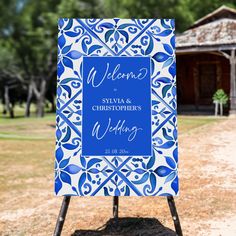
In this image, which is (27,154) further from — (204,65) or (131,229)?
(204,65)

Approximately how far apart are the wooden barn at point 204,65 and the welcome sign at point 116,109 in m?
15.5

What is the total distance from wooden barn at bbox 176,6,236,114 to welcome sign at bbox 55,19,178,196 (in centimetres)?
1553

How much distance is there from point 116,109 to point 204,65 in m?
18.8

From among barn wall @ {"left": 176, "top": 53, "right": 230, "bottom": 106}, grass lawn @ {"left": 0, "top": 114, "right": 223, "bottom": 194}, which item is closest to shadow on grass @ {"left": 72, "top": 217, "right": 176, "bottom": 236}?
grass lawn @ {"left": 0, "top": 114, "right": 223, "bottom": 194}

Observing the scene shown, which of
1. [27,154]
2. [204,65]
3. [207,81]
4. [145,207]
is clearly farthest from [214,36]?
[145,207]

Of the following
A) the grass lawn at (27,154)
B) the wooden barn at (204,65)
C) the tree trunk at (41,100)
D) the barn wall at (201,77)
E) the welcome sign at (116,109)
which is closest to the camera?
the welcome sign at (116,109)

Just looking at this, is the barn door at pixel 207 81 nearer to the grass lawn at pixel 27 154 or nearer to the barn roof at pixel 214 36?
the barn roof at pixel 214 36

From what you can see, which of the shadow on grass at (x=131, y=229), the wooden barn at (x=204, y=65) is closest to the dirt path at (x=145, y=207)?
the shadow on grass at (x=131, y=229)

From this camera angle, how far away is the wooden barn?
1981cm

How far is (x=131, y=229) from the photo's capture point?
4969mm

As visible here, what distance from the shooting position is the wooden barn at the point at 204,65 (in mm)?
19812

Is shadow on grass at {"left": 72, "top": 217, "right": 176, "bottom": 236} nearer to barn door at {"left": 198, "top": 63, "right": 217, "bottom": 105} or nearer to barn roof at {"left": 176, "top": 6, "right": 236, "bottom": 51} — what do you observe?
barn roof at {"left": 176, "top": 6, "right": 236, "bottom": 51}

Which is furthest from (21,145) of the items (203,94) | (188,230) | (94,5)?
(94,5)

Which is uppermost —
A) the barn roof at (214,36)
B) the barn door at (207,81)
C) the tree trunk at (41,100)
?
the barn roof at (214,36)
